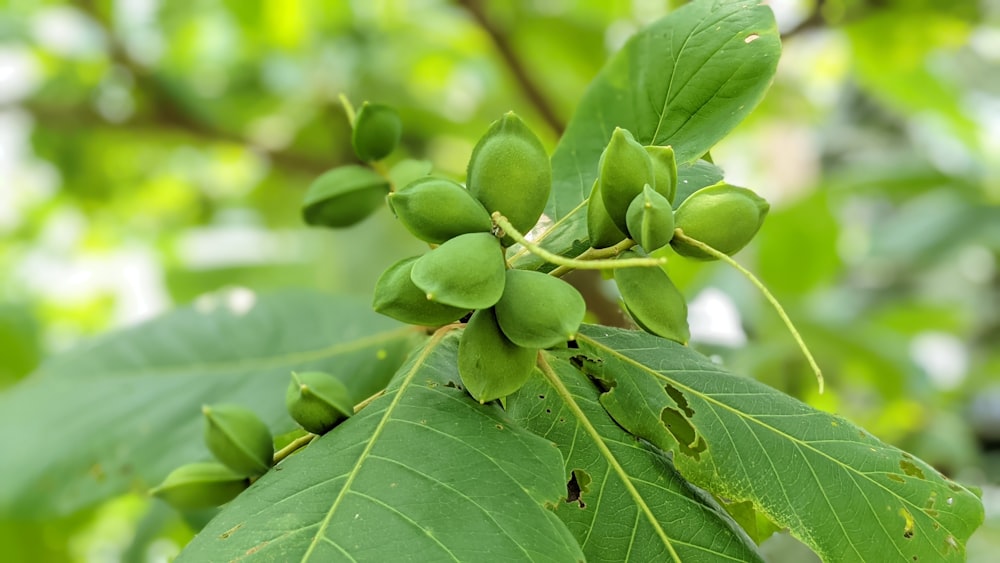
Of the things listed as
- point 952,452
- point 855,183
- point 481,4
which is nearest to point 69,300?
point 481,4

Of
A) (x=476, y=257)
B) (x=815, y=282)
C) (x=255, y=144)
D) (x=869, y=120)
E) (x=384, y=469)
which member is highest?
(x=476, y=257)

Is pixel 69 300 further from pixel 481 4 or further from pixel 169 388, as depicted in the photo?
pixel 169 388

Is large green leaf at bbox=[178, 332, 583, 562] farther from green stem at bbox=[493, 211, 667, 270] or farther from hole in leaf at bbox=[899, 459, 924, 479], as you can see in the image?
hole in leaf at bbox=[899, 459, 924, 479]

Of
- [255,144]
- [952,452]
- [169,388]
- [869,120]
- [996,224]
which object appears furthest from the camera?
[869,120]

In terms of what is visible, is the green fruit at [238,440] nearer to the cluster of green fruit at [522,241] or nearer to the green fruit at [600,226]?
the cluster of green fruit at [522,241]

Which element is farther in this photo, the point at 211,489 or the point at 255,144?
the point at 255,144

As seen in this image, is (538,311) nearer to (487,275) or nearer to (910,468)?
(487,275)

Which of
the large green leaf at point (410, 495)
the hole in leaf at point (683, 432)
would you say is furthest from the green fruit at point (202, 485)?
the hole in leaf at point (683, 432)
